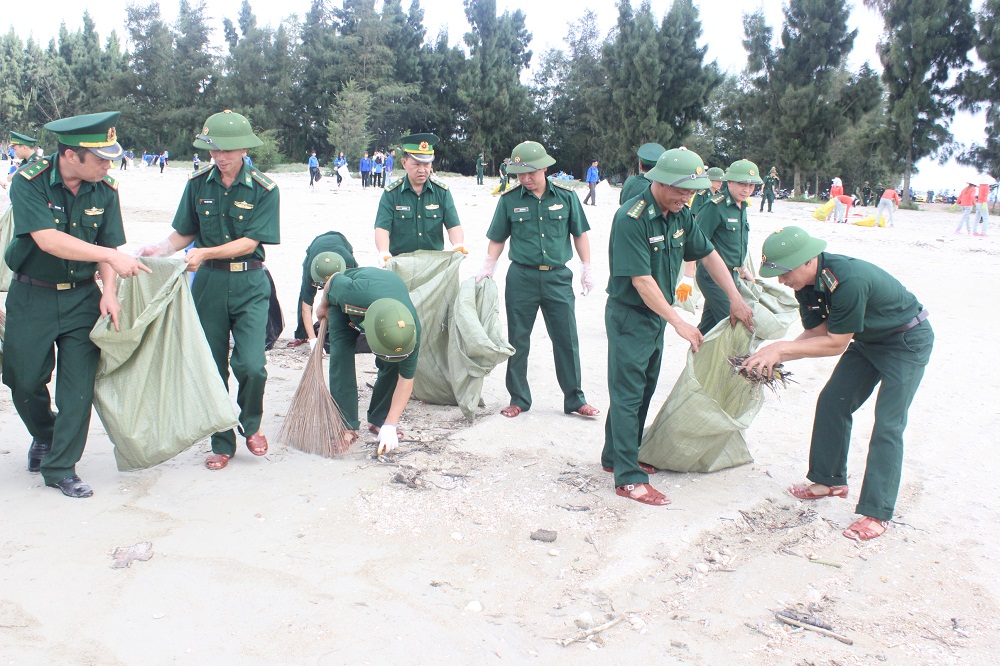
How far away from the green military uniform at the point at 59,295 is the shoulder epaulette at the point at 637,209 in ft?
7.52

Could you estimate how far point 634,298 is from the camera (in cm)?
404

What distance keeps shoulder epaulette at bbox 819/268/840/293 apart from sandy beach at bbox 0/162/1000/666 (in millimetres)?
1101

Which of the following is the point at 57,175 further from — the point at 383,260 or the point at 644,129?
the point at 644,129

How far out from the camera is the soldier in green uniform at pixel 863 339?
3656 mm

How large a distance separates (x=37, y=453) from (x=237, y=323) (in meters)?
1.12

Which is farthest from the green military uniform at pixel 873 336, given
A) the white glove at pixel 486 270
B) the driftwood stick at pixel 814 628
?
the white glove at pixel 486 270

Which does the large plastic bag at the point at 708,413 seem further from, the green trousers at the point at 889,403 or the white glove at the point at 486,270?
the white glove at the point at 486,270

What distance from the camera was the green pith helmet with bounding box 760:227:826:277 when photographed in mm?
3641

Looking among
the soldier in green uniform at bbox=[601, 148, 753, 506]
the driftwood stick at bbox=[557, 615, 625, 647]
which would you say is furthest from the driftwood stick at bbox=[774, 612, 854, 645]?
the soldier in green uniform at bbox=[601, 148, 753, 506]

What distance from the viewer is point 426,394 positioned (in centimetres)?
551

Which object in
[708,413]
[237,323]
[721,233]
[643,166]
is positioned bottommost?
[708,413]

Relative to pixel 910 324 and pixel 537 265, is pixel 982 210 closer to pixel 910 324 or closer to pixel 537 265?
pixel 537 265

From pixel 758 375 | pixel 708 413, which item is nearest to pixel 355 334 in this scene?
pixel 708 413

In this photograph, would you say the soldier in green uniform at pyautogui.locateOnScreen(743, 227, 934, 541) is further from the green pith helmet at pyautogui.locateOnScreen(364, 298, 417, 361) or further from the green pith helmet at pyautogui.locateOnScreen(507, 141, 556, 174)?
the green pith helmet at pyautogui.locateOnScreen(507, 141, 556, 174)
